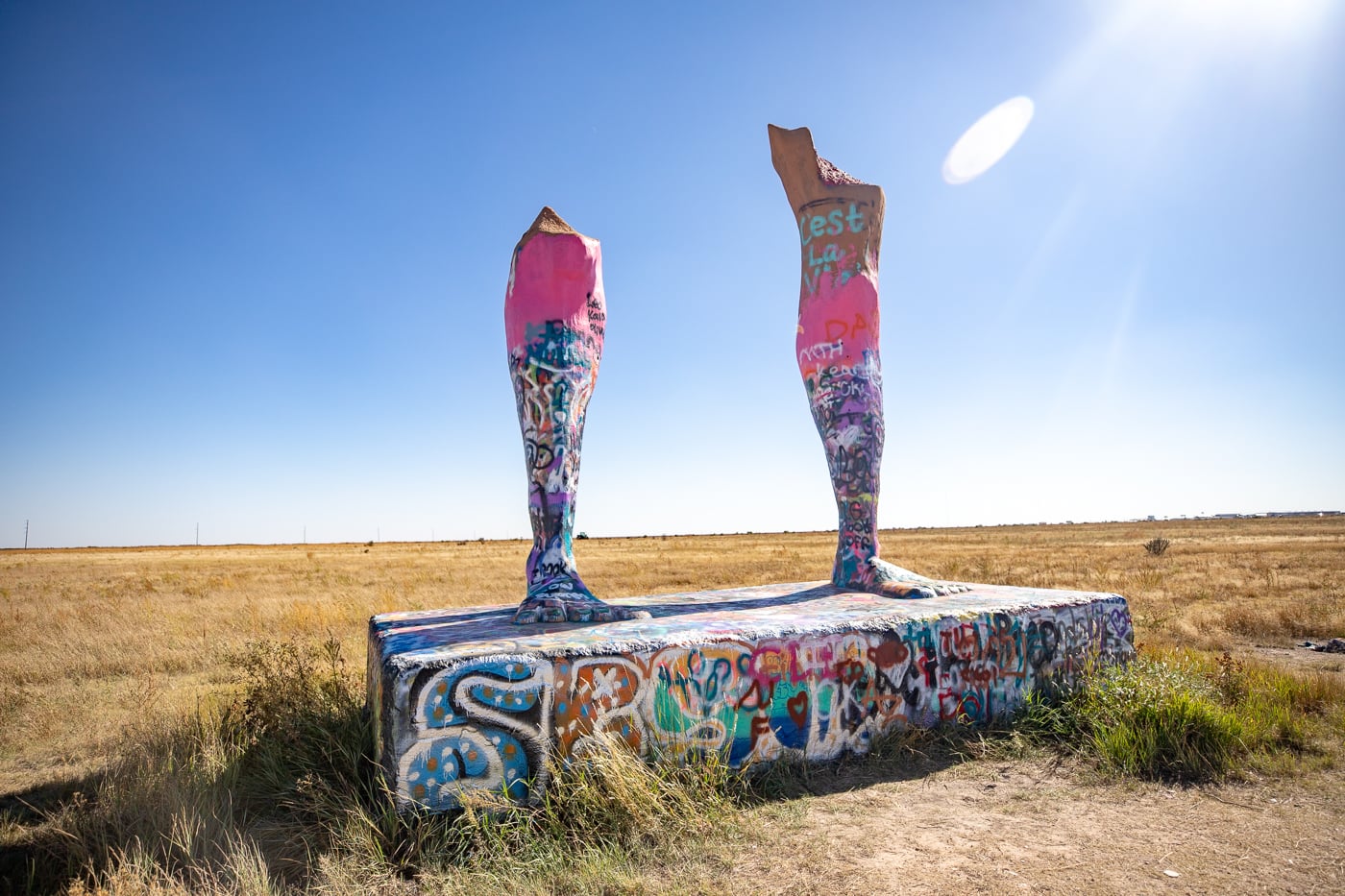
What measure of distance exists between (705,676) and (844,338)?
2801 millimetres

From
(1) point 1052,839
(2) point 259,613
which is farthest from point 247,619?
(1) point 1052,839

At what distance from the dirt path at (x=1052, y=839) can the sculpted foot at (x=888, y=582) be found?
1.17 metres

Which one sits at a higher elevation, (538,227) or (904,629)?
(538,227)

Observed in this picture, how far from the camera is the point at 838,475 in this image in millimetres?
5047

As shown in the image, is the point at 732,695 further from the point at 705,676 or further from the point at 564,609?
the point at 564,609

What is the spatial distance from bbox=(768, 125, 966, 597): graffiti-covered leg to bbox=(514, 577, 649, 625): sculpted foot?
6.52 feet

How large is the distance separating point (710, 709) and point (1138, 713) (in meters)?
2.46

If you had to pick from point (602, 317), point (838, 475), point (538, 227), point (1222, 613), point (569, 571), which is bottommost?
point (1222, 613)

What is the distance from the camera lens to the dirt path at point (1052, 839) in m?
2.45

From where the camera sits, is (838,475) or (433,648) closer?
(433,648)

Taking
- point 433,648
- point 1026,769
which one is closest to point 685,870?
point 433,648

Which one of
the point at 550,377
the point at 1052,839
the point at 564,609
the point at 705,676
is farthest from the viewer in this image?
the point at 550,377

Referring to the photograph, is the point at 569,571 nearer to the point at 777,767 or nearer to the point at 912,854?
the point at 777,767

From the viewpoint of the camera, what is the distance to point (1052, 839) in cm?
279
